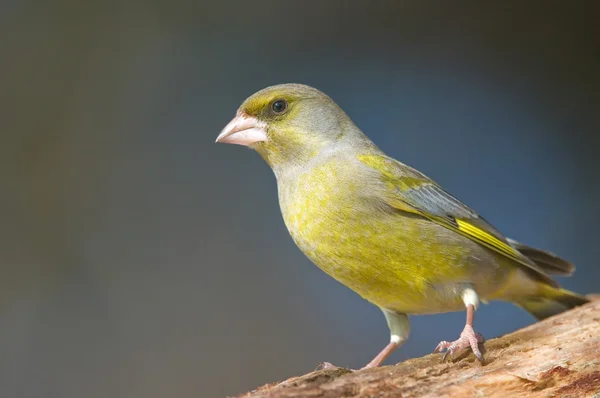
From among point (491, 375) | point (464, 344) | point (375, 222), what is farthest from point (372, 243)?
point (491, 375)

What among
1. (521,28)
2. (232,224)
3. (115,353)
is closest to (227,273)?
(232,224)

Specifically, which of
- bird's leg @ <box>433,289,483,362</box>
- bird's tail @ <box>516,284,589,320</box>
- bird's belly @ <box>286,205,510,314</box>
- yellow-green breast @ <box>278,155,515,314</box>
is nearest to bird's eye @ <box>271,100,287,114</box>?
yellow-green breast @ <box>278,155,515,314</box>

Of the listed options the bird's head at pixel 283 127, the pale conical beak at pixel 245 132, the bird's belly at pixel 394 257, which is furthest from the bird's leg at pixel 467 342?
the pale conical beak at pixel 245 132

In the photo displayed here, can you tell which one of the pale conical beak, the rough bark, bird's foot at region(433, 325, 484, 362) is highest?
the pale conical beak

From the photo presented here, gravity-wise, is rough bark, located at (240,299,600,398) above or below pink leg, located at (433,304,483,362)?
below

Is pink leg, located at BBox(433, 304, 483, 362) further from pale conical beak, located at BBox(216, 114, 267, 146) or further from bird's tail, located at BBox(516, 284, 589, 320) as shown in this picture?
pale conical beak, located at BBox(216, 114, 267, 146)
